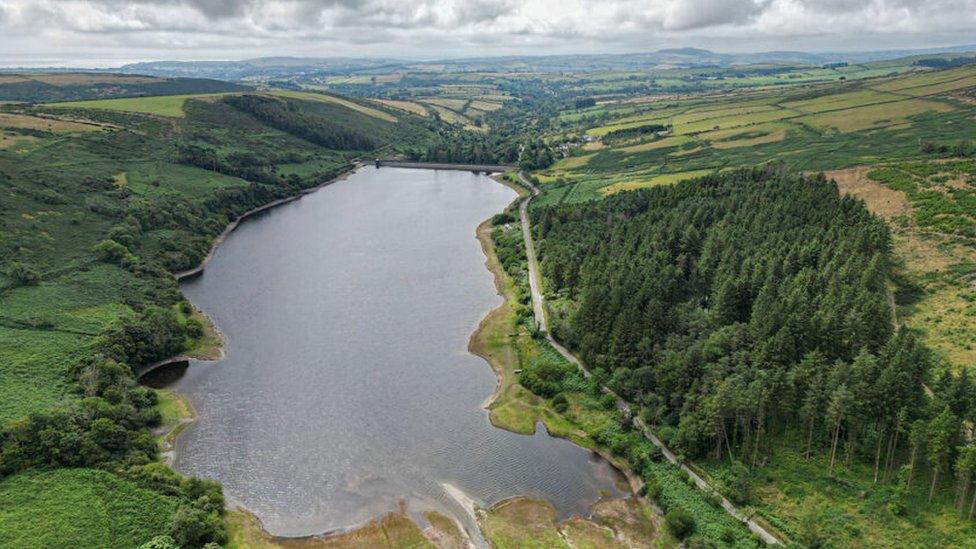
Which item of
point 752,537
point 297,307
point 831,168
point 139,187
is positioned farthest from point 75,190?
point 831,168

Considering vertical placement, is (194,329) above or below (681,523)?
above

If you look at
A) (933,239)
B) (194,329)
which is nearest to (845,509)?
(933,239)

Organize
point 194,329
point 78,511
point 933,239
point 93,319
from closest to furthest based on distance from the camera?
point 78,511 < point 93,319 < point 194,329 < point 933,239

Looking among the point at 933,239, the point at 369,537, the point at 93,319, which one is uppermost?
the point at 933,239

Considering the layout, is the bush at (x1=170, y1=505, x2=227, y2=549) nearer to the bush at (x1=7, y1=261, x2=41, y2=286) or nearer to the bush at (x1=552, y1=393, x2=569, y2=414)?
the bush at (x1=552, y1=393, x2=569, y2=414)

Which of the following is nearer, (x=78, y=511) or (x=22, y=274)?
(x=78, y=511)

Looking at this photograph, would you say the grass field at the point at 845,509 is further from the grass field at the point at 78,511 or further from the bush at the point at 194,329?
the bush at the point at 194,329

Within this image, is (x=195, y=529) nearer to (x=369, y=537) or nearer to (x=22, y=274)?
(x=369, y=537)
